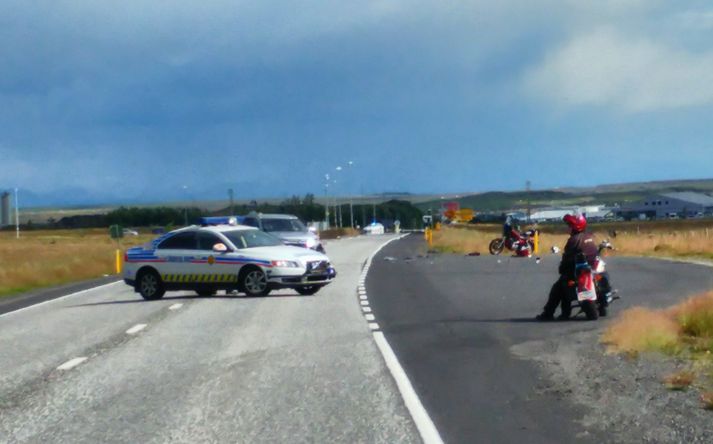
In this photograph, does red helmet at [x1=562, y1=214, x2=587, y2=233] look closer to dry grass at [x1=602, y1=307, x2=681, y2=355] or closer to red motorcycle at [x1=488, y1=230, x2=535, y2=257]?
dry grass at [x1=602, y1=307, x2=681, y2=355]

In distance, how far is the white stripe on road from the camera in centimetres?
948

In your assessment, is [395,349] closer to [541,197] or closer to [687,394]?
[687,394]

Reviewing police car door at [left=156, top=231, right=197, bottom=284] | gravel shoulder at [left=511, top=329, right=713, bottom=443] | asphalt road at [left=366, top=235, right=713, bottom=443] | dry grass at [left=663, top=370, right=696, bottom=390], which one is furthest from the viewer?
police car door at [left=156, top=231, right=197, bottom=284]

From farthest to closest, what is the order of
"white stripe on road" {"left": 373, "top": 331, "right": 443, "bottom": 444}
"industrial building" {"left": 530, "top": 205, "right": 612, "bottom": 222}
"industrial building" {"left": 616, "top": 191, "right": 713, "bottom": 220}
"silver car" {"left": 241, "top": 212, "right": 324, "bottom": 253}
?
1. "industrial building" {"left": 530, "top": 205, "right": 612, "bottom": 222}
2. "industrial building" {"left": 616, "top": 191, "right": 713, "bottom": 220}
3. "silver car" {"left": 241, "top": 212, "right": 324, "bottom": 253}
4. "white stripe on road" {"left": 373, "top": 331, "right": 443, "bottom": 444}

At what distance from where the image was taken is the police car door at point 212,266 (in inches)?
1038

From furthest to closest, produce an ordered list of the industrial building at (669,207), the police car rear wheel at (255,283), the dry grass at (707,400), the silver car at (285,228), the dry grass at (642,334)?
the industrial building at (669,207)
the silver car at (285,228)
the police car rear wheel at (255,283)
the dry grass at (642,334)
the dry grass at (707,400)

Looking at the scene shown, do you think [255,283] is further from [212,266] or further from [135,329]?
[135,329]

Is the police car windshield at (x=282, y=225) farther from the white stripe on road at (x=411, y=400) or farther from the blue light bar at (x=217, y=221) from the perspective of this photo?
the white stripe on road at (x=411, y=400)

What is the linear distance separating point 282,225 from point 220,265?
16276mm

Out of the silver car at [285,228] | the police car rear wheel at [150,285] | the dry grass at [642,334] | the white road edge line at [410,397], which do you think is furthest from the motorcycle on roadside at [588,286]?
the silver car at [285,228]

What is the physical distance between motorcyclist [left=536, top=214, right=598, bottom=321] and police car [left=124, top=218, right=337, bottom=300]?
8256 mm

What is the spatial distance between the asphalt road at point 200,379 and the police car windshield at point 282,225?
1933cm

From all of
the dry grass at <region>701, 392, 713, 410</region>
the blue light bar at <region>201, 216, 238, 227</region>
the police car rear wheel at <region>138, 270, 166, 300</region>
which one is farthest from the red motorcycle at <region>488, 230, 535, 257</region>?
the dry grass at <region>701, 392, 713, 410</region>

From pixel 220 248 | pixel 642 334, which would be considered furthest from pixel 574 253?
pixel 220 248
